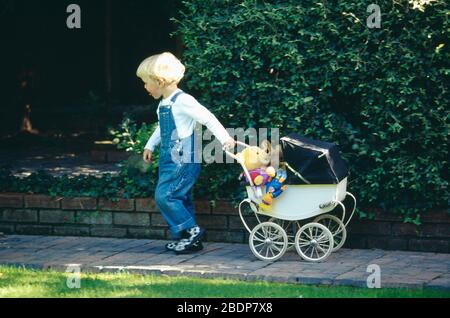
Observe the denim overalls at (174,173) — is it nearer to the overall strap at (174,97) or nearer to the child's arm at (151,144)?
the overall strap at (174,97)

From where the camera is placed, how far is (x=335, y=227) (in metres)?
7.31

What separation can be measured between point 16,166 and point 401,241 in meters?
5.57

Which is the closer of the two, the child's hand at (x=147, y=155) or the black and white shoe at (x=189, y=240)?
the black and white shoe at (x=189, y=240)

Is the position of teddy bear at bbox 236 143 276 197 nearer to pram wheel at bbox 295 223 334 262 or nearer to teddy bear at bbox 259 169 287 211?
teddy bear at bbox 259 169 287 211

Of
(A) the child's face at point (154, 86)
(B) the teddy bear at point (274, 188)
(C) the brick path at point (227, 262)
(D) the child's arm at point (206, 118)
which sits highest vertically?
(A) the child's face at point (154, 86)

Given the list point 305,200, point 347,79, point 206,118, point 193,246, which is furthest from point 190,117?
point 347,79

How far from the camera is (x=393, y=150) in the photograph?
704 cm

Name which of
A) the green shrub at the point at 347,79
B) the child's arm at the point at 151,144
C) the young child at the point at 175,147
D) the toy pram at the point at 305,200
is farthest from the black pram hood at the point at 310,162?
the child's arm at the point at 151,144

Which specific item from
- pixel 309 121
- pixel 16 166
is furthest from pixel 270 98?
pixel 16 166

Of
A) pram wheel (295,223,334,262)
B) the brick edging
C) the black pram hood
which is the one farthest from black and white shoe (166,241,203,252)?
the black pram hood

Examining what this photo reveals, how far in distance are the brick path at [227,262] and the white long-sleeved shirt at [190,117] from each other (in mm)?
984

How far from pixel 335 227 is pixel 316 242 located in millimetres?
548

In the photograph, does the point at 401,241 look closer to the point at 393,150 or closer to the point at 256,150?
the point at 393,150

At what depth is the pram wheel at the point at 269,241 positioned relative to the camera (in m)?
6.84
